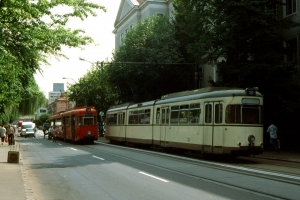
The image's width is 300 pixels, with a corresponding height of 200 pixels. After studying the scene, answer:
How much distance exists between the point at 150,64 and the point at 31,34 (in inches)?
1212

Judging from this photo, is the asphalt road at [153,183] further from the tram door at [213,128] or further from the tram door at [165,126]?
the tram door at [165,126]

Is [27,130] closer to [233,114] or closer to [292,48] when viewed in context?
[292,48]

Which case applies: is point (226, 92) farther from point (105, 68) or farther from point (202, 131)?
point (105, 68)

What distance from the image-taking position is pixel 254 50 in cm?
2845

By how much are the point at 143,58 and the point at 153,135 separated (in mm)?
14400

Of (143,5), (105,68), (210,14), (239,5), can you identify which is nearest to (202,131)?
(239,5)

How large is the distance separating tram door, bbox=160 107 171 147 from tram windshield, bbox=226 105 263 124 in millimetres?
6186

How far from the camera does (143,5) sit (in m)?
59.0

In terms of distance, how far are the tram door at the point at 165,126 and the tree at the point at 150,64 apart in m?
14.2

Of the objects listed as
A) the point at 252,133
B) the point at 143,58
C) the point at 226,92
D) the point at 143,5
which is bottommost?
the point at 252,133

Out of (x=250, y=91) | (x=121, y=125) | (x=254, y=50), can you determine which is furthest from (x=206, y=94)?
(x=121, y=125)

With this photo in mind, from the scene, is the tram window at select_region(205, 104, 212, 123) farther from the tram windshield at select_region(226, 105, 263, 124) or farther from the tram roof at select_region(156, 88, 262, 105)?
the tram windshield at select_region(226, 105, 263, 124)

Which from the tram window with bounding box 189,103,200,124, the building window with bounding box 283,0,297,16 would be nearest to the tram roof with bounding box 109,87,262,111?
the tram window with bounding box 189,103,200,124

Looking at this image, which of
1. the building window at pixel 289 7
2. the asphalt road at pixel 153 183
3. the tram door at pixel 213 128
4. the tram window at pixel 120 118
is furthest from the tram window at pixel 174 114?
the building window at pixel 289 7
